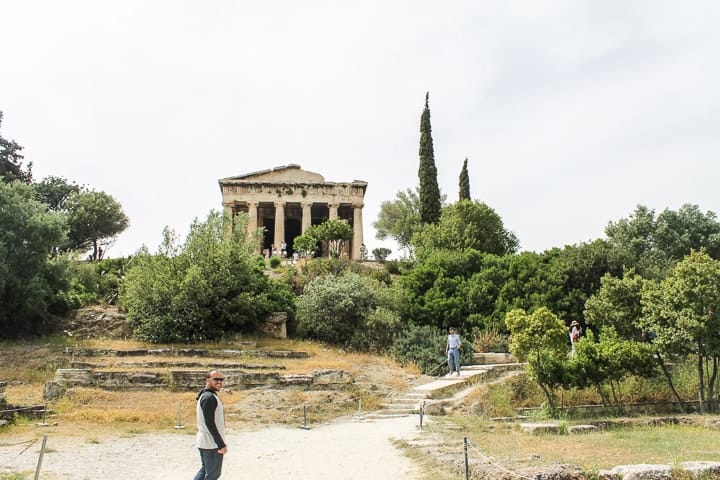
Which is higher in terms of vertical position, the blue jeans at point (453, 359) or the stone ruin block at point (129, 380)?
the blue jeans at point (453, 359)

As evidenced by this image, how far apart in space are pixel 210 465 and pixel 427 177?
3405 centimetres

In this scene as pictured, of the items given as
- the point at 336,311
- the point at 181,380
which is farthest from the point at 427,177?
the point at 181,380

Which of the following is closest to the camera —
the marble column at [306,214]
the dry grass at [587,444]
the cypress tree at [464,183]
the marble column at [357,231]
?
the dry grass at [587,444]

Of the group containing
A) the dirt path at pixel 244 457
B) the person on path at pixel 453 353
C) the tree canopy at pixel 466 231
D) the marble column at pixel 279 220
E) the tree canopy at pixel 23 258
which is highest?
the marble column at pixel 279 220

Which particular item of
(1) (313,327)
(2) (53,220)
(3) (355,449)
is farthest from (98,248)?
(3) (355,449)

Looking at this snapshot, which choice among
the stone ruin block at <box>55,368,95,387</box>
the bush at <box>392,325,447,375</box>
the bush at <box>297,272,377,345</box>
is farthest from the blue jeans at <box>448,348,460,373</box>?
the stone ruin block at <box>55,368,95,387</box>

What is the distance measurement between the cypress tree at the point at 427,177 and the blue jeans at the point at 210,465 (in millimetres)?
33877

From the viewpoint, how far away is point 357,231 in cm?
4631

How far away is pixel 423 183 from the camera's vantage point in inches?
1596

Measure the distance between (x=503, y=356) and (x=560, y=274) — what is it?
546 cm

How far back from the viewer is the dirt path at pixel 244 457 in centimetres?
944

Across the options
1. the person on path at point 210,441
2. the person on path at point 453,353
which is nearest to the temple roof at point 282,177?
the person on path at point 453,353

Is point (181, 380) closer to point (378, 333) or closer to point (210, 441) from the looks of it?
point (378, 333)

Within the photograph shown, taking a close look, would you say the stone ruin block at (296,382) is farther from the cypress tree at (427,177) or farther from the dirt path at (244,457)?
the cypress tree at (427,177)
